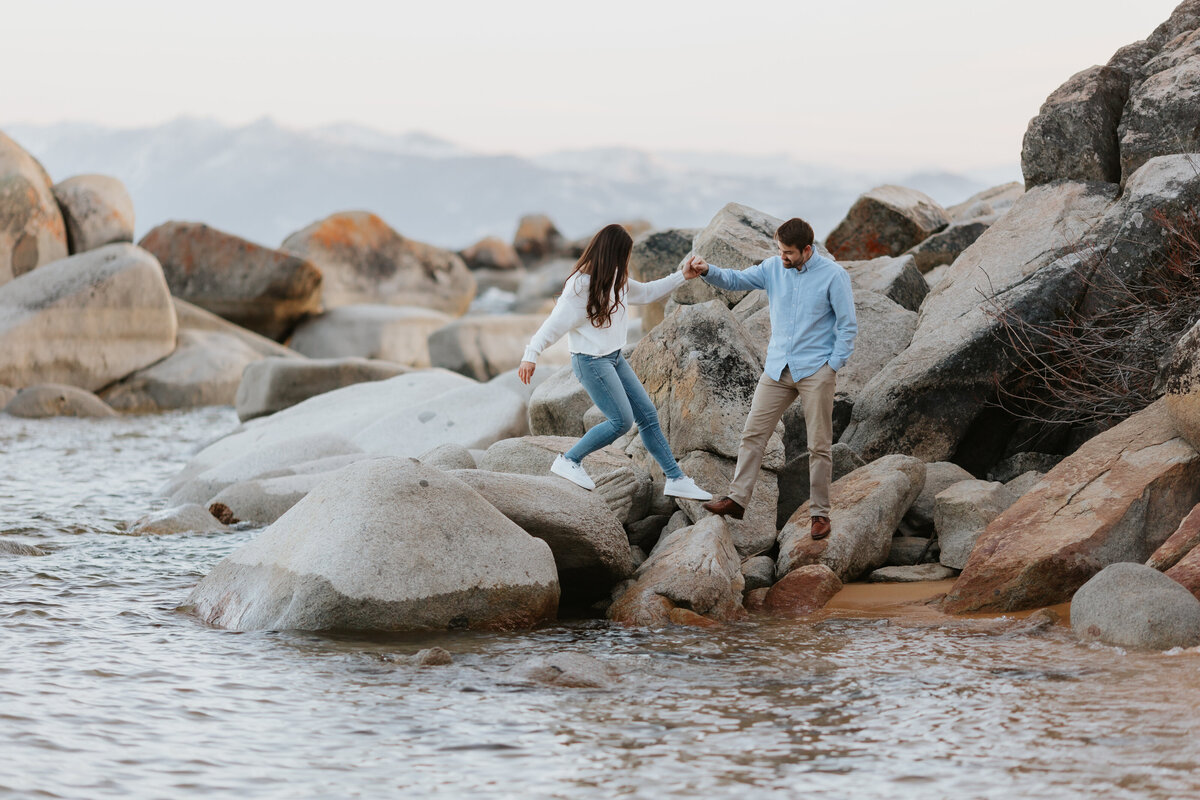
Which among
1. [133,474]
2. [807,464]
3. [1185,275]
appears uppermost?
[1185,275]

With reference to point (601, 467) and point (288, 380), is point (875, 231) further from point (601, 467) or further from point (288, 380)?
point (288, 380)

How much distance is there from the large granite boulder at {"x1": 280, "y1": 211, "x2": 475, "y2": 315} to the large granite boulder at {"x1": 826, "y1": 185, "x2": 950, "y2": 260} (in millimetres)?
19176

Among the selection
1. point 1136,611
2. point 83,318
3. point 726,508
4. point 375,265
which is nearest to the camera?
point 1136,611

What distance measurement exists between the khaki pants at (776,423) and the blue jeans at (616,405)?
1.67ft

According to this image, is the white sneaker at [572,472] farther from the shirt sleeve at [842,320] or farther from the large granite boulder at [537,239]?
the large granite boulder at [537,239]

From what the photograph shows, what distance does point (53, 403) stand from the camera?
20422 mm

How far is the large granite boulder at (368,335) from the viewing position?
25.9 m

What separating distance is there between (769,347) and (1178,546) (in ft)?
8.84

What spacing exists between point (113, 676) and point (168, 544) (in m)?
4.03

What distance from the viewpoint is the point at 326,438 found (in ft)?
43.7

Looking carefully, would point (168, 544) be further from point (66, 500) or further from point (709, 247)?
point (709, 247)

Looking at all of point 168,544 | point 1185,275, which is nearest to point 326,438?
point 168,544

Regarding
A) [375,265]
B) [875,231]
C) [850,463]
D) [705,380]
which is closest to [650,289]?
[705,380]

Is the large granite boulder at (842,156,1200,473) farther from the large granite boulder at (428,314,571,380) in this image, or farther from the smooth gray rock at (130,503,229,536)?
the large granite boulder at (428,314,571,380)
